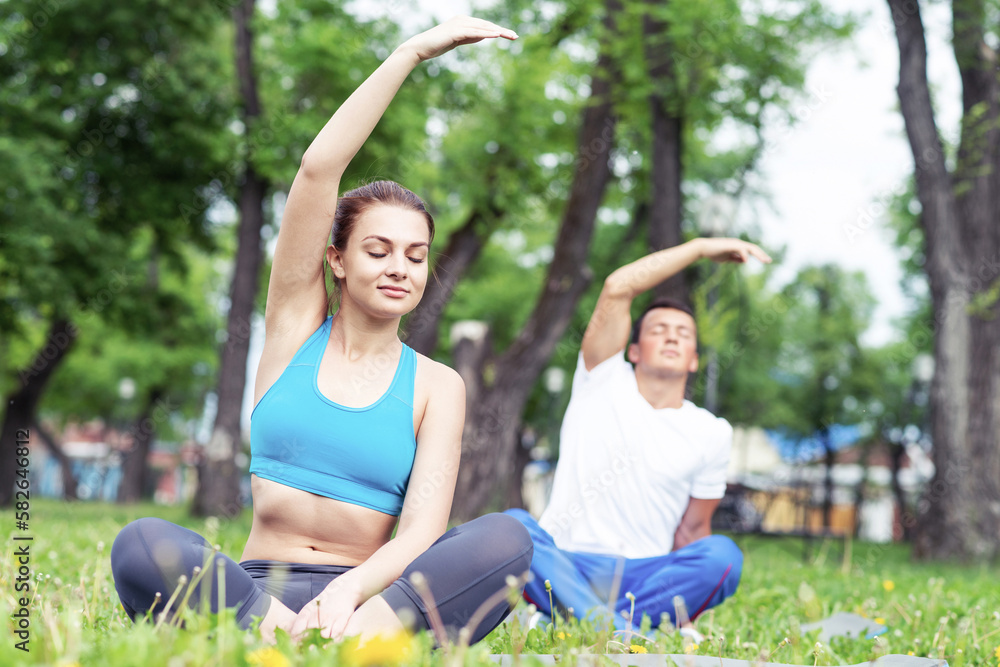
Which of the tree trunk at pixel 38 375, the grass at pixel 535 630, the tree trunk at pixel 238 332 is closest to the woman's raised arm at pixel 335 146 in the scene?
the grass at pixel 535 630

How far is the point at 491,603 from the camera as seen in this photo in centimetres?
237

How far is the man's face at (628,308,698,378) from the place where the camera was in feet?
14.2

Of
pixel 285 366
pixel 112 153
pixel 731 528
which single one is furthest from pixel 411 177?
pixel 285 366

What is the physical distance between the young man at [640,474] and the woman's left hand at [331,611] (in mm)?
1536

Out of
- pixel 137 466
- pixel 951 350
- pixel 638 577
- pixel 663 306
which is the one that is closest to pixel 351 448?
pixel 638 577

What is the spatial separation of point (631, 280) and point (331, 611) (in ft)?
7.92

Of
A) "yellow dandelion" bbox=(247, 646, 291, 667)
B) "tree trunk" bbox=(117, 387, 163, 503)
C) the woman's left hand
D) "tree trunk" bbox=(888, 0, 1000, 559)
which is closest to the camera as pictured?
"yellow dandelion" bbox=(247, 646, 291, 667)

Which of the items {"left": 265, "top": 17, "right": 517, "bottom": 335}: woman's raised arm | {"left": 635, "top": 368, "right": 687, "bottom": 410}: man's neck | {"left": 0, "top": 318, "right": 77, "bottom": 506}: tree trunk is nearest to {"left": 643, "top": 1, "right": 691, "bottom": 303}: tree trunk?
{"left": 635, "top": 368, "right": 687, "bottom": 410}: man's neck

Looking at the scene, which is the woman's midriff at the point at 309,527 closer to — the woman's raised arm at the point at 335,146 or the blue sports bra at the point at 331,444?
the blue sports bra at the point at 331,444

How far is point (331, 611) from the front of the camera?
7.34 ft

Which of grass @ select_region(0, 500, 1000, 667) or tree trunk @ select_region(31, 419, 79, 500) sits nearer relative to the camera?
grass @ select_region(0, 500, 1000, 667)

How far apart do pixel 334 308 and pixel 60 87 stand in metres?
12.2

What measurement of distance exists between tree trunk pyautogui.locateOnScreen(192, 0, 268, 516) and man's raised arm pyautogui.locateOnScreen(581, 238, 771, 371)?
8991mm

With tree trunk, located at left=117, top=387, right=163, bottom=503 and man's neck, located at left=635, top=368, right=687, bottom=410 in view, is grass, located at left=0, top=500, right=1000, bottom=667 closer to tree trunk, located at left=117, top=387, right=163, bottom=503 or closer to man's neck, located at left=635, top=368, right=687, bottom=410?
man's neck, located at left=635, top=368, right=687, bottom=410
